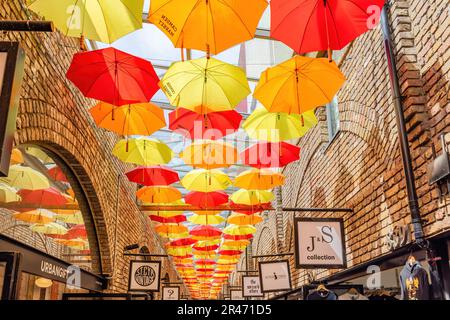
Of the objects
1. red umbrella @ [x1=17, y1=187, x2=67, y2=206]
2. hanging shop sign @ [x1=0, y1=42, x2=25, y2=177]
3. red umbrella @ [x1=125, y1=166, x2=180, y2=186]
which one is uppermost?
red umbrella @ [x1=125, y1=166, x2=180, y2=186]

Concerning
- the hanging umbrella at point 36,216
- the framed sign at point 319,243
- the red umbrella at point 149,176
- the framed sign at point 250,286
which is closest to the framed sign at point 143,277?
the red umbrella at point 149,176

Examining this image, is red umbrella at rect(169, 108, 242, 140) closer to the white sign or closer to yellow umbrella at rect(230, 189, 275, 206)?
yellow umbrella at rect(230, 189, 275, 206)

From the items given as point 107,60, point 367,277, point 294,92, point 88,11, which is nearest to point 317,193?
point 367,277

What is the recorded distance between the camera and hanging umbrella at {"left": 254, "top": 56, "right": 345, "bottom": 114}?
5.13 meters

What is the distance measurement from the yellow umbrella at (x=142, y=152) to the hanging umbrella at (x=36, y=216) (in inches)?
56.2

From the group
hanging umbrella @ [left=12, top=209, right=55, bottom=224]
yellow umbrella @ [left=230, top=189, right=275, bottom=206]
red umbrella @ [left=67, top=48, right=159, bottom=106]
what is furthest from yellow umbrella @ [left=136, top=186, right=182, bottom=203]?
red umbrella @ [left=67, top=48, right=159, bottom=106]

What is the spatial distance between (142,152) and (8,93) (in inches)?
199

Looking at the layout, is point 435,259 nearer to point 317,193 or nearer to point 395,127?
point 395,127

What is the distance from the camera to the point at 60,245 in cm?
696

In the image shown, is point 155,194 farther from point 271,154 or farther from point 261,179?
point 271,154

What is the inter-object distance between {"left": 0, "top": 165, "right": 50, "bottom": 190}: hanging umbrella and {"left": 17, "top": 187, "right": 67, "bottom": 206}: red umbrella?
0.24 feet

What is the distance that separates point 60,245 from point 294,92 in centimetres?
430

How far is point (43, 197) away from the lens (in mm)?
6422

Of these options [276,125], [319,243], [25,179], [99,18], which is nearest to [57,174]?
[25,179]
